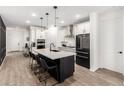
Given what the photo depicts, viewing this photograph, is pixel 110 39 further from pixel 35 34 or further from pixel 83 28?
pixel 35 34

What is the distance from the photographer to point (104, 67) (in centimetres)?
383

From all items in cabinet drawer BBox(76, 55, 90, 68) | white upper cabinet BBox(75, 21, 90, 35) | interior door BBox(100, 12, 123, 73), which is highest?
white upper cabinet BBox(75, 21, 90, 35)

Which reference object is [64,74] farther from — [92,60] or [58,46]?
[58,46]

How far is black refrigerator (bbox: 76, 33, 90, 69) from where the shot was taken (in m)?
3.79

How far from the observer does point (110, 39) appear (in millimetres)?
3578

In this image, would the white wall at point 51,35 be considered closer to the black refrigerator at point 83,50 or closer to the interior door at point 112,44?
the black refrigerator at point 83,50

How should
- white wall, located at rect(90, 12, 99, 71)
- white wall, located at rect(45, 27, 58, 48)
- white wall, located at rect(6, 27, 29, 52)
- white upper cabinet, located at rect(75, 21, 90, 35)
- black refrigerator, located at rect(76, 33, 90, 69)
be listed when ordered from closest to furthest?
white wall, located at rect(90, 12, 99, 71) → black refrigerator, located at rect(76, 33, 90, 69) → white upper cabinet, located at rect(75, 21, 90, 35) → white wall, located at rect(45, 27, 58, 48) → white wall, located at rect(6, 27, 29, 52)

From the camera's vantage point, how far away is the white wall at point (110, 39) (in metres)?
3.31

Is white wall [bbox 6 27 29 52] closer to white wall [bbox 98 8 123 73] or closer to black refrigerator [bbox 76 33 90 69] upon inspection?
black refrigerator [bbox 76 33 90 69]

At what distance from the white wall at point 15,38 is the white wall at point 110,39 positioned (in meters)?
7.56

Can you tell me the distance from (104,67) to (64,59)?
92.5 inches

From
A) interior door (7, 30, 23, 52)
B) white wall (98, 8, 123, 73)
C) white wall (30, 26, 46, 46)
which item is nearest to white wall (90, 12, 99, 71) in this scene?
white wall (98, 8, 123, 73)

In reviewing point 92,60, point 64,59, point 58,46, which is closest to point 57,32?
point 58,46

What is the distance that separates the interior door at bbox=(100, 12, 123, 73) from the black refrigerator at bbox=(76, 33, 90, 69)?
0.69 meters
